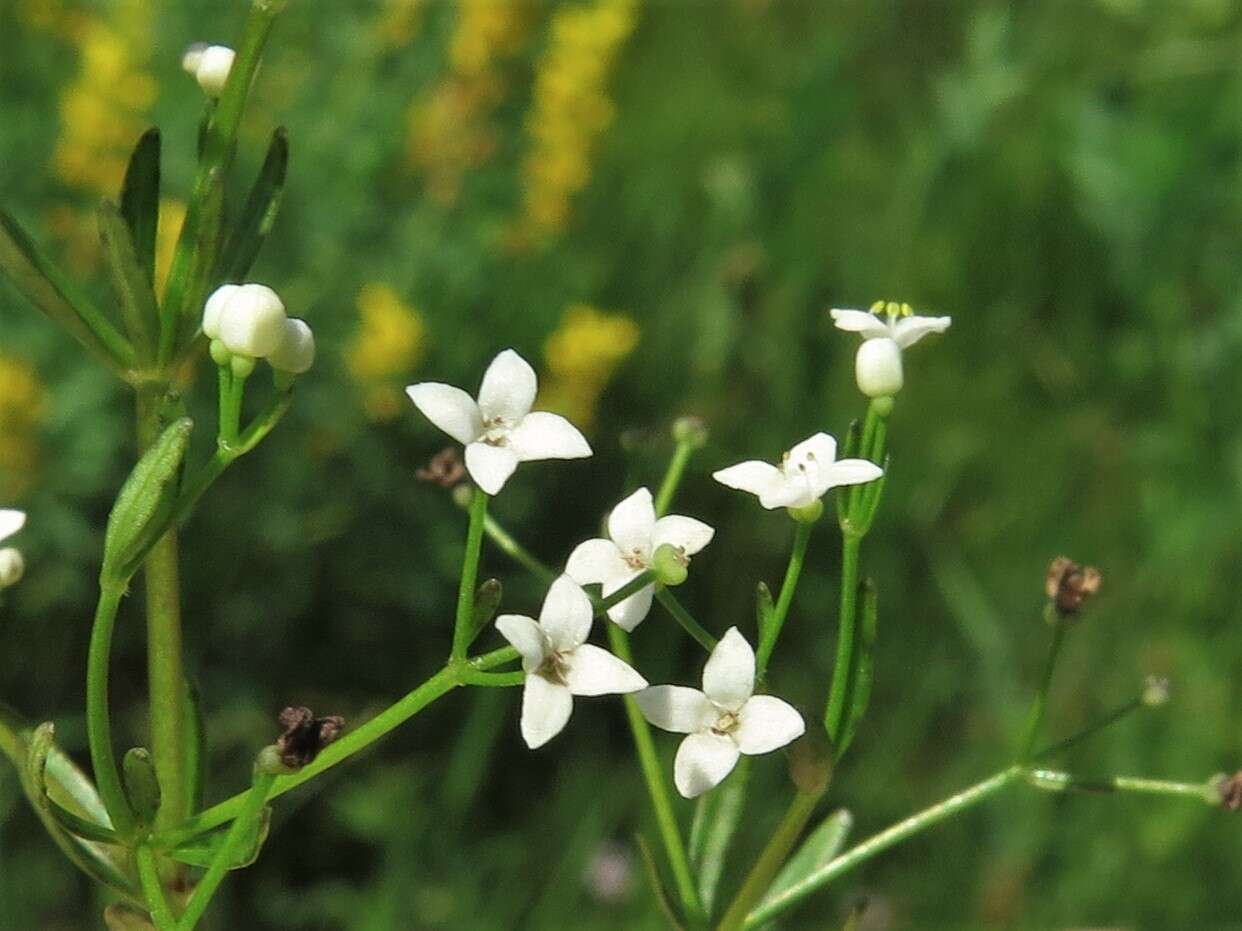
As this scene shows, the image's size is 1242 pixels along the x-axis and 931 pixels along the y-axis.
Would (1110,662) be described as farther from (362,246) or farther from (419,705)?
(419,705)

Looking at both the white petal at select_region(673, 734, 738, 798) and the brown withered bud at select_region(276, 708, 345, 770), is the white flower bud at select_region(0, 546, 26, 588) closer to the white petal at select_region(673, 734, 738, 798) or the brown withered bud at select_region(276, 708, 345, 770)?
the brown withered bud at select_region(276, 708, 345, 770)

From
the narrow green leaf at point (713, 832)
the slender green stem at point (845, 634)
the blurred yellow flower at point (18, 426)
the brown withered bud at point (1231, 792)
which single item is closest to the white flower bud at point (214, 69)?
the slender green stem at point (845, 634)

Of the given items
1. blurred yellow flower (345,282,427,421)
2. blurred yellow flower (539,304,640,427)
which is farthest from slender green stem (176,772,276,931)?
blurred yellow flower (539,304,640,427)

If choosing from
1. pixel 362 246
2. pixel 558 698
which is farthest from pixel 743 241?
pixel 558 698

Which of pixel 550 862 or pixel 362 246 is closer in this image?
pixel 550 862

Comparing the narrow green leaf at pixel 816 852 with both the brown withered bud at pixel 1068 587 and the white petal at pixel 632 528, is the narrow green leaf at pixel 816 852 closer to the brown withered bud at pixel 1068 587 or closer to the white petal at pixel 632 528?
the brown withered bud at pixel 1068 587

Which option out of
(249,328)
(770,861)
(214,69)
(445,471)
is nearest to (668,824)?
(770,861)

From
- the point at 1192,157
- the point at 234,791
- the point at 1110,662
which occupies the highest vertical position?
the point at 1192,157
